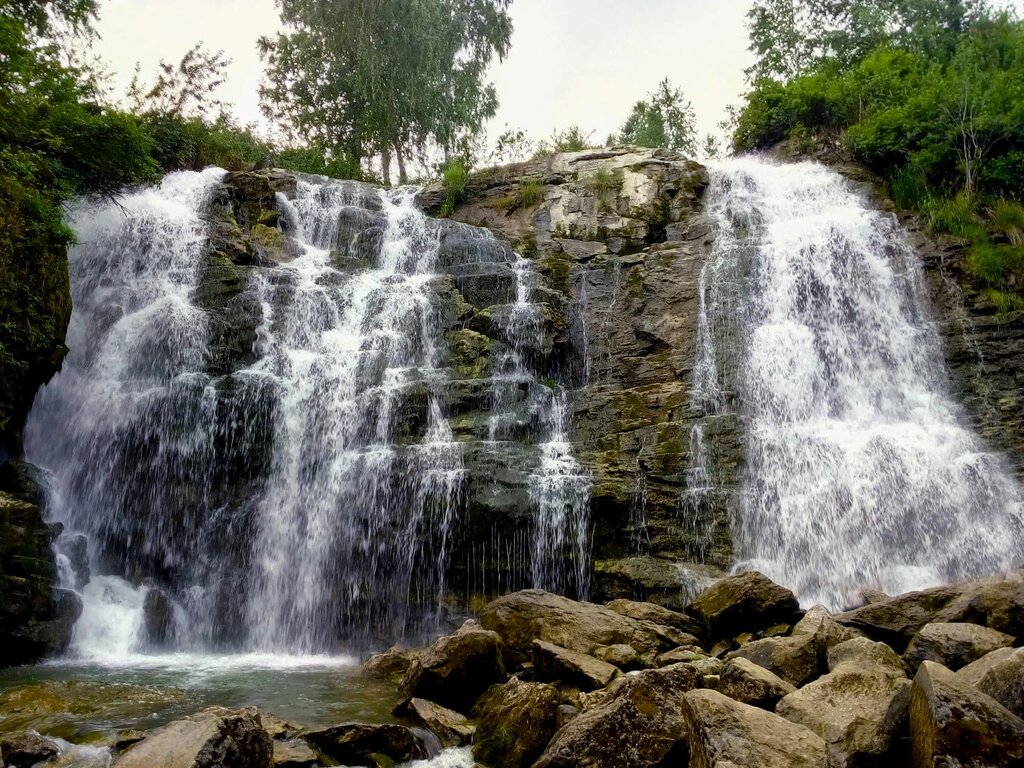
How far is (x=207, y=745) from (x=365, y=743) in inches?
66.6

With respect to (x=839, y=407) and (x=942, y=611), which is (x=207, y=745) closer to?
(x=942, y=611)

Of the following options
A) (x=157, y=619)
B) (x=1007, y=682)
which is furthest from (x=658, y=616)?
(x=157, y=619)

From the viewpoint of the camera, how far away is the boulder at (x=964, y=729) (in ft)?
12.3

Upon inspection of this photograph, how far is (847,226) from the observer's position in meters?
17.2

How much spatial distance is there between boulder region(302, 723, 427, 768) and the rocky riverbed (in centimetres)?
1

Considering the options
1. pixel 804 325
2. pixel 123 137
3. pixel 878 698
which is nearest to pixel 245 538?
pixel 123 137

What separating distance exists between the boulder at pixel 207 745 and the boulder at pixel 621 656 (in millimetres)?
3773

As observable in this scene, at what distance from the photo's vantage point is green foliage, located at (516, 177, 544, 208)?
21750 mm

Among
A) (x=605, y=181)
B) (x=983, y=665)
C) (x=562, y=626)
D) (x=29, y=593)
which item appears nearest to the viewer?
(x=983, y=665)

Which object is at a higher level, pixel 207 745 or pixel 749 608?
pixel 749 608

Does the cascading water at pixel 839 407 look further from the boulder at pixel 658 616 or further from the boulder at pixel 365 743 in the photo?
the boulder at pixel 365 743

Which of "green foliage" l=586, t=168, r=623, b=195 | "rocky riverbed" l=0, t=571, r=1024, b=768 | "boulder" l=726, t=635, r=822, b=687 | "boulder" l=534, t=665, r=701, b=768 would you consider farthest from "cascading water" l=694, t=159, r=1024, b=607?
"boulder" l=534, t=665, r=701, b=768

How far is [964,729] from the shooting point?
3.83m

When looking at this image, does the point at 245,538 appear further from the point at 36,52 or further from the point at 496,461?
the point at 36,52
